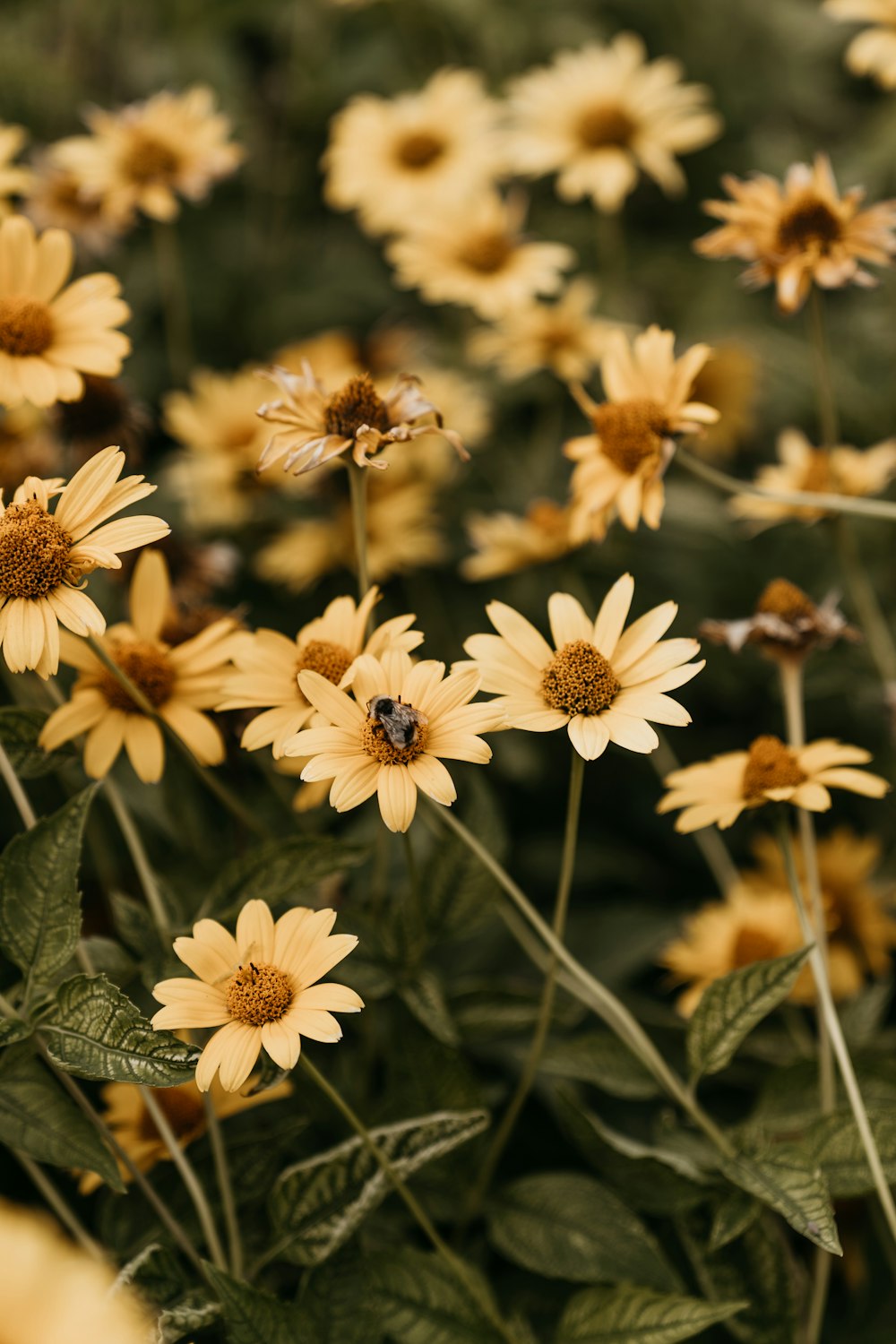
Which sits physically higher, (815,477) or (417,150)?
(417,150)

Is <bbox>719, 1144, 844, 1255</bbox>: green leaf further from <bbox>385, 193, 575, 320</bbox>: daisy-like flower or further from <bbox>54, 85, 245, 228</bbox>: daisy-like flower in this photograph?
<bbox>54, 85, 245, 228</bbox>: daisy-like flower

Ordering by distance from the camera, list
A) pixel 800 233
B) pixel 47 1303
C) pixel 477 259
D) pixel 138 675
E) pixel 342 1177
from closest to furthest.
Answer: pixel 47 1303 → pixel 342 1177 → pixel 138 675 → pixel 800 233 → pixel 477 259

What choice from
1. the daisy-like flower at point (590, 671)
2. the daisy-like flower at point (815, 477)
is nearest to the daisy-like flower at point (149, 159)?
the daisy-like flower at point (815, 477)

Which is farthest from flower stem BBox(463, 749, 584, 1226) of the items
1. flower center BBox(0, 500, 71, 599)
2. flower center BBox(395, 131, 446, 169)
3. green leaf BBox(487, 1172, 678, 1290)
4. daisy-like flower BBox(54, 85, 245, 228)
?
flower center BBox(395, 131, 446, 169)

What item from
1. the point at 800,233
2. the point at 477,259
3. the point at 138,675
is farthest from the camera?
the point at 477,259

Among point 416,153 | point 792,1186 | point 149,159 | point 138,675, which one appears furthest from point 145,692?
point 416,153

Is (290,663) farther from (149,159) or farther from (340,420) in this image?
(149,159)

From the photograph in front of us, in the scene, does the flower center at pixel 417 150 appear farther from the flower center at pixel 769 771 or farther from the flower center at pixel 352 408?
the flower center at pixel 769 771
